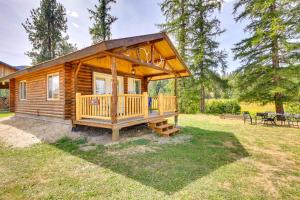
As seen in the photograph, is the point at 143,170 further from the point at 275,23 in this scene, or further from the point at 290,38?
the point at 290,38

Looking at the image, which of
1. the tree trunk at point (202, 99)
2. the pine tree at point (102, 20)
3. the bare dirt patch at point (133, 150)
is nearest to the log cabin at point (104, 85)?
the bare dirt patch at point (133, 150)

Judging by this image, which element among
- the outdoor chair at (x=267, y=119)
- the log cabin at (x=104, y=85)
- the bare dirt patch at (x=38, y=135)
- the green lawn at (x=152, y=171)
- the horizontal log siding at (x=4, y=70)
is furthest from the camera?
the horizontal log siding at (x=4, y=70)

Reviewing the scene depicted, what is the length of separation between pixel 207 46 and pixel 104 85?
11683 millimetres

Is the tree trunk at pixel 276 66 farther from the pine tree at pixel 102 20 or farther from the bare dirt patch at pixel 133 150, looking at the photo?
the pine tree at pixel 102 20

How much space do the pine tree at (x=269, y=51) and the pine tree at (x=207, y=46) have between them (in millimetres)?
3316

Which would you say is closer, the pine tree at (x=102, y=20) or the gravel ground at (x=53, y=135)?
the gravel ground at (x=53, y=135)

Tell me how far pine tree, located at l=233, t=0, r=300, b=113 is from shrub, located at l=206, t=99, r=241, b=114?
10.9 ft

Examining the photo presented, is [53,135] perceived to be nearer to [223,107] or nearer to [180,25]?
[223,107]

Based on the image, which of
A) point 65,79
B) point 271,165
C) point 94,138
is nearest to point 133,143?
point 94,138

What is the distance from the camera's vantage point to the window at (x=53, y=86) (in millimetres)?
7867

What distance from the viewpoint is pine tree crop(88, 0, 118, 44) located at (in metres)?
18.8

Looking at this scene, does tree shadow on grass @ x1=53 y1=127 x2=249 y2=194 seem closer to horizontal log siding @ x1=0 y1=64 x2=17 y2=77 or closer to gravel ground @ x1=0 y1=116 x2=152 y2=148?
gravel ground @ x1=0 y1=116 x2=152 y2=148

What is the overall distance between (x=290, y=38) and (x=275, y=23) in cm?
157

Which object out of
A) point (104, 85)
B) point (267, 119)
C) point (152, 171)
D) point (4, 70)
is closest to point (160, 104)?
point (104, 85)
